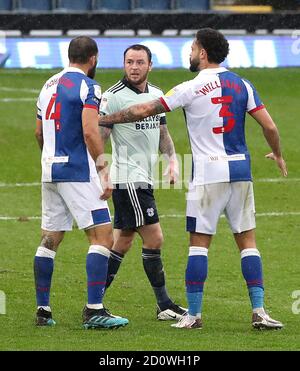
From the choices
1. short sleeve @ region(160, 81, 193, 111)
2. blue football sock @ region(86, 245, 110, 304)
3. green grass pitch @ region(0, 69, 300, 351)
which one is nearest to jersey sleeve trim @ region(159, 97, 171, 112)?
short sleeve @ region(160, 81, 193, 111)

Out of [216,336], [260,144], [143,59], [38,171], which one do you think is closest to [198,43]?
[143,59]

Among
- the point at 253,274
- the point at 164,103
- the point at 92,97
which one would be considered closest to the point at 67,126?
the point at 92,97

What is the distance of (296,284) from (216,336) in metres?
2.53

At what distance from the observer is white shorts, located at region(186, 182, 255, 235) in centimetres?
970

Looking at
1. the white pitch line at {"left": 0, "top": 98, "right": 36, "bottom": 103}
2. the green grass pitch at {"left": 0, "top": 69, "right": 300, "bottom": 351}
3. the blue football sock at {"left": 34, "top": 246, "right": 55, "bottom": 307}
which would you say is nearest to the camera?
the green grass pitch at {"left": 0, "top": 69, "right": 300, "bottom": 351}

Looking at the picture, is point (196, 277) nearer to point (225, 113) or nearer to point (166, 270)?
point (225, 113)

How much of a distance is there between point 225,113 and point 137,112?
0.67m

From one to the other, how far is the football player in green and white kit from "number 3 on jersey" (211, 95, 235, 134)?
100 cm

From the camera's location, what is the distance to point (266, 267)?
12555mm

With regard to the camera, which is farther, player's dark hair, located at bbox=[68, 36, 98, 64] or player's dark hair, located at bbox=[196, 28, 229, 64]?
player's dark hair, located at bbox=[68, 36, 98, 64]

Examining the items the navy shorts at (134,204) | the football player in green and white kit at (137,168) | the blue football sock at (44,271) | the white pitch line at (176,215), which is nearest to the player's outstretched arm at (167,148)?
the football player in green and white kit at (137,168)

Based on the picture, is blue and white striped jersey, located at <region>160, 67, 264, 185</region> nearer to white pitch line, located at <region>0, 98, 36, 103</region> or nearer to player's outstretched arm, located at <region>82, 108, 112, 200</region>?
player's outstretched arm, located at <region>82, 108, 112, 200</region>

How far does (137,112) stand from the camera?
9.72 metres

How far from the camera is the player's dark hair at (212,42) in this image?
9.62 metres
